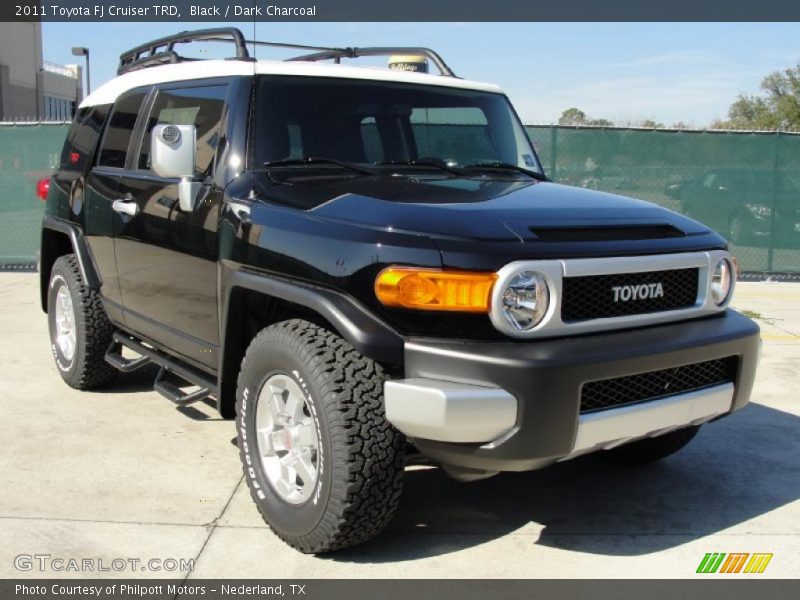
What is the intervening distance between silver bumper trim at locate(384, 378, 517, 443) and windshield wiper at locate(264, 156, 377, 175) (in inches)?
54.4

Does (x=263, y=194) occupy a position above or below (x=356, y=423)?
above

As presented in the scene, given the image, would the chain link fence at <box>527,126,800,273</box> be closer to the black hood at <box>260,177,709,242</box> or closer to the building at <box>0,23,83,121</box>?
the black hood at <box>260,177,709,242</box>

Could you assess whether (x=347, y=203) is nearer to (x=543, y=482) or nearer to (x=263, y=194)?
(x=263, y=194)

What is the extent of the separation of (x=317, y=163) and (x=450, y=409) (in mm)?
1636

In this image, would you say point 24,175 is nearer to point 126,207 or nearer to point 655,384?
point 126,207

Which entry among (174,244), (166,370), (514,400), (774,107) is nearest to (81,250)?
(166,370)

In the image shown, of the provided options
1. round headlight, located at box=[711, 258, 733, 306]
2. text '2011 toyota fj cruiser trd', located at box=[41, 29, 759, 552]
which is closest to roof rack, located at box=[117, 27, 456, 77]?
text '2011 toyota fj cruiser trd', located at box=[41, 29, 759, 552]

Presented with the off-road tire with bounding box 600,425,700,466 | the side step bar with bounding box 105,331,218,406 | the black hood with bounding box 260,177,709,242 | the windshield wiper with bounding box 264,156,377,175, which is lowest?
the off-road tire with bounding box 600,425,700,466

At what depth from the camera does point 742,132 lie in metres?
11.2

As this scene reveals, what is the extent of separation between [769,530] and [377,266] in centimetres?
213

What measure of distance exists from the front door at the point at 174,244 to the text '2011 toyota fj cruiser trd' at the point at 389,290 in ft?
0.05

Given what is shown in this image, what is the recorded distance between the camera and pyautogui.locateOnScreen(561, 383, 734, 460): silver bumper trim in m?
3.11

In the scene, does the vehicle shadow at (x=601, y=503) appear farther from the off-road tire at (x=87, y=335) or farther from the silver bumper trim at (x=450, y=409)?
the off-road tire at (x=87, y=335)

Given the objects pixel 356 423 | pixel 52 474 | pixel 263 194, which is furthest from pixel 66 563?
pixel 263 194
